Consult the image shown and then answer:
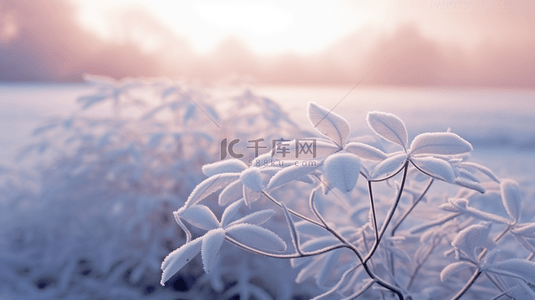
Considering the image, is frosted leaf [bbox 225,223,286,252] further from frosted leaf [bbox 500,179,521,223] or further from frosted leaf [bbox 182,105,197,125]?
frosted leaf [bbox 182,105,197,125]

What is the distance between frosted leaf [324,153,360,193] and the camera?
276mm

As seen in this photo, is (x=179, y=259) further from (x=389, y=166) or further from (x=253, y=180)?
(x=389, y=166)

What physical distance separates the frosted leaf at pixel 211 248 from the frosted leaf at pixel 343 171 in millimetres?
134

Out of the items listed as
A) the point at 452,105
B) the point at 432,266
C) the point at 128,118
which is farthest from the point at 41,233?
the point at 452,105

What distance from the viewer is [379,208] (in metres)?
1.00

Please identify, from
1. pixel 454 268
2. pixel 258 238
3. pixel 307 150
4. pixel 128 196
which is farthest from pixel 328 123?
pixel 128 196

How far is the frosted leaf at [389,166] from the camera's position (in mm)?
299

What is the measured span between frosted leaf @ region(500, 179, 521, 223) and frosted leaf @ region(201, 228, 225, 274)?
40cm

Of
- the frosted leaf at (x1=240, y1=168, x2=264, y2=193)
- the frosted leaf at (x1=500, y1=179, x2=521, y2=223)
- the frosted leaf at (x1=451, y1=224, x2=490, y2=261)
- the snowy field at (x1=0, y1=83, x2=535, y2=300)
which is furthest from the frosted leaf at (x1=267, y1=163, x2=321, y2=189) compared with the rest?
the snowy field at (x1=0, y1=83, x2=535, y2=300)

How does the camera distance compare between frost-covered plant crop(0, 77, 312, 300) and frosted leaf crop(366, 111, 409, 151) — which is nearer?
frosted leaf crop(366, 111, 409, 151)

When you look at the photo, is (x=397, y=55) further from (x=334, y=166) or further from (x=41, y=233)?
(x=41, y=233)

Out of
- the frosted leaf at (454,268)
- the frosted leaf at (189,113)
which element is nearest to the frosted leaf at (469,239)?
the frosted leaf at (454,268)

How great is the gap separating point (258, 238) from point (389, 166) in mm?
147

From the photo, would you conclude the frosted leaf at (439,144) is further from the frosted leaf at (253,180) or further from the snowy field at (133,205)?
the snowy field at (133,205)
